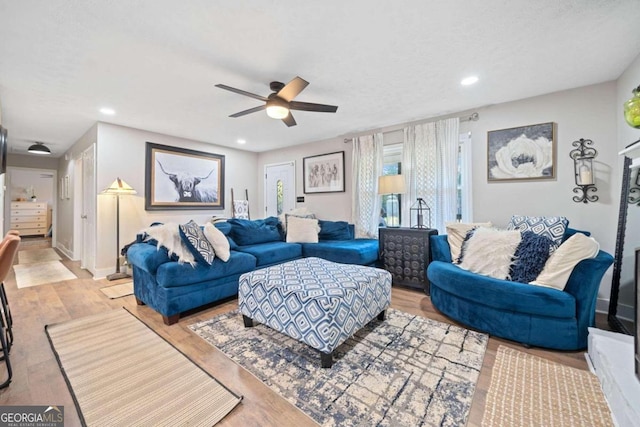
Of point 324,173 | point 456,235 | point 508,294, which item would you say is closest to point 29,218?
point 324,173

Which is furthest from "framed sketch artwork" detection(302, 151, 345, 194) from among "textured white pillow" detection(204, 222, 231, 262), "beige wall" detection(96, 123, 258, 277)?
"textured white pillow" detection(204, 222, 231, 262)

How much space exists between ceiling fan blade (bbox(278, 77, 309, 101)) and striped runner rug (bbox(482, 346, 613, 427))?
2611 millimetres

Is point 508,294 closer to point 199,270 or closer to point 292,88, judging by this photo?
point 292,88

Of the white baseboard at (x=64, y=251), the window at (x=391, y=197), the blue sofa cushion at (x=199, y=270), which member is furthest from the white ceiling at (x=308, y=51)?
the white baseboard at (x=64, y=251)

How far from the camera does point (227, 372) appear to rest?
5.67 feet

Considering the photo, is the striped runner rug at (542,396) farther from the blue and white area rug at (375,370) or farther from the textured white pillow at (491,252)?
the textured white pillow at (491,252)

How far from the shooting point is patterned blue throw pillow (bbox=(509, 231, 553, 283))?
219 cm

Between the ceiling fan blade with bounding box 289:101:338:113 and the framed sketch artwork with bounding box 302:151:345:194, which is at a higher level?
the ceiling fan blade with bounding box 289:101:338:113

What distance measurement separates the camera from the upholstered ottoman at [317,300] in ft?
5.76

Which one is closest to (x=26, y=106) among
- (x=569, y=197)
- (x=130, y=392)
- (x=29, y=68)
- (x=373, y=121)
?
(x=29, y=68)

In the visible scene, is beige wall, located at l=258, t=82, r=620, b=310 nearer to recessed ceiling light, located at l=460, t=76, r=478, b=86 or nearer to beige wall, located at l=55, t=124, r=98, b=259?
recessed ceiling light, located at l=460, t=76, r=478, b=86

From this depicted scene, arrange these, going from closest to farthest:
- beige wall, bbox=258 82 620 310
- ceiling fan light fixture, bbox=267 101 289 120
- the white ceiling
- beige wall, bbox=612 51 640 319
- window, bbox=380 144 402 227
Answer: the white ceiling < beige wall, bbox=612 51 640 319 < ceiling fan light fixture, bbox=267 101 289 120 < beige wall, bbox=258 82 620 310 < window, bbox=380 144 402 227

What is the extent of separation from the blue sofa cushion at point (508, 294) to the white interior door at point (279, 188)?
3.86 meters

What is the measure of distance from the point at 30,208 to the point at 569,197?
13.4 meters
